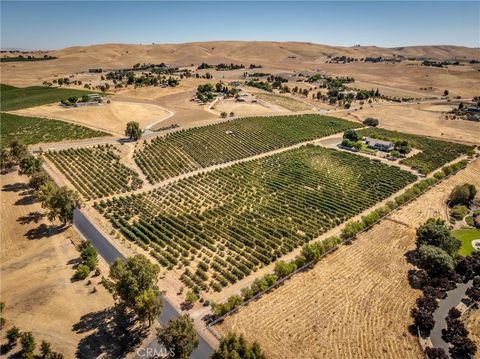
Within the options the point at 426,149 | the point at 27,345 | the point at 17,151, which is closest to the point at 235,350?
the point at 27,345

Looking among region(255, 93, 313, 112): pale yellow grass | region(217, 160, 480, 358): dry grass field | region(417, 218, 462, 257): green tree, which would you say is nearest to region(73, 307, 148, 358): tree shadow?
region(217, 160, 480, 358): dry grass field

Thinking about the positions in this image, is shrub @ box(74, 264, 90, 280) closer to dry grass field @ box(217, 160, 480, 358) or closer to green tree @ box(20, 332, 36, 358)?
green tree @ box(20, 332, 36, 358)

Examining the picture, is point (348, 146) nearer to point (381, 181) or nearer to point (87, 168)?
point (381, 181)

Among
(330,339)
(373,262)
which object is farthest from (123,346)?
(373,262)

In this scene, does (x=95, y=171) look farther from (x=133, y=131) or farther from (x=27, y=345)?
→ (x=27, y=345)

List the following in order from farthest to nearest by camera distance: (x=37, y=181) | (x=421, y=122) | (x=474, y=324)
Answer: (x=421, y=122)
(x=37, y=181)
(x=474, y=324)

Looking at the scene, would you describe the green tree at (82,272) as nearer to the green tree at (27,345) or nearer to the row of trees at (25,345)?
the row of trees at (25,345)
